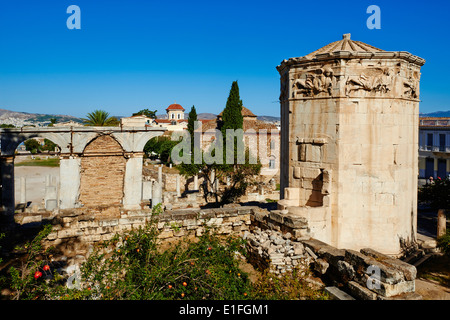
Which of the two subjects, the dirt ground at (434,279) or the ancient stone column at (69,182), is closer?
the dirt ground at (434,279)

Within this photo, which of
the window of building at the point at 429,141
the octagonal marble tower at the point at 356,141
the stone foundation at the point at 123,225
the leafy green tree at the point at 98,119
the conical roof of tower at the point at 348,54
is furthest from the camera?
the window of building at the point at 429,141

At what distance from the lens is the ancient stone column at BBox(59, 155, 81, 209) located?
13.1 metres

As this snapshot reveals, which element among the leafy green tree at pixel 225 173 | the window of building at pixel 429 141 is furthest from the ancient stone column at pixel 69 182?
the window of building at pixel 429 141

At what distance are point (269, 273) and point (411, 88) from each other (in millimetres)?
6312

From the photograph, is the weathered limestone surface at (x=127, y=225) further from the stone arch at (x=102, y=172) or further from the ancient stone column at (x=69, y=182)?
the stone arch at (x=102, y=172)

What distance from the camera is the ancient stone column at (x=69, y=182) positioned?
13.1m

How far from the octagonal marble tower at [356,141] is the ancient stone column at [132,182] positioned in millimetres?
7597

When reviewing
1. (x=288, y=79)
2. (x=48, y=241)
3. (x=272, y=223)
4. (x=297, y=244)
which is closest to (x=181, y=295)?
(x=297, y=244)

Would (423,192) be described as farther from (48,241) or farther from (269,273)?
(48,241)

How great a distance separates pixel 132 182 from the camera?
14.0 metres

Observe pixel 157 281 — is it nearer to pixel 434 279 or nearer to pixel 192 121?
pixel 434 279

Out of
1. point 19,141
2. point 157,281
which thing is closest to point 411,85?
point 157,281

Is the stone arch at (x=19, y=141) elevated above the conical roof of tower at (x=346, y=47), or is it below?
below

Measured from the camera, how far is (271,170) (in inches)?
1443
